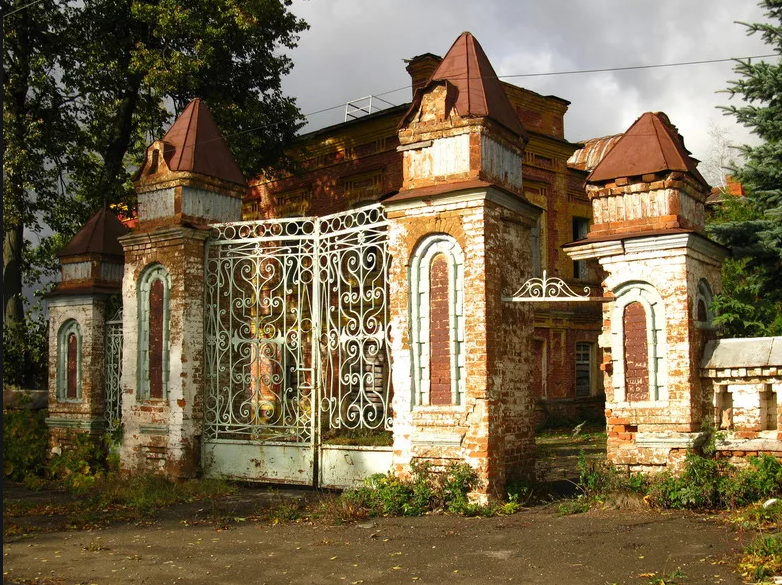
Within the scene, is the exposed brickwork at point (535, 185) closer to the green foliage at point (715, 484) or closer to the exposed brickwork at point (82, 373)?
the exposed brickwork at point (82, 373)

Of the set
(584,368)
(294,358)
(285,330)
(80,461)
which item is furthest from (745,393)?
(584,368)

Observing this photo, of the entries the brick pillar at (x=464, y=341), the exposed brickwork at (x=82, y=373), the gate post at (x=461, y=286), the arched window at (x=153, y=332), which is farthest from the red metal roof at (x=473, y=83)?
the exposed brickwork at (x=82, y=373)

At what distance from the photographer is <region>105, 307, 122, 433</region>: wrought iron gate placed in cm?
1200

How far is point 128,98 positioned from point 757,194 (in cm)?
1290

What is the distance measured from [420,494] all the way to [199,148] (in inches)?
223

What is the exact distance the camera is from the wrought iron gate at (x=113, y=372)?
12.0 m

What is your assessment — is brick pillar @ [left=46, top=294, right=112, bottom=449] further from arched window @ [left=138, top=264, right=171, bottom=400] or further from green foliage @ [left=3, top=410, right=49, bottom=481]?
arched window @ [left=138, top=264, right=171, bottom=400]

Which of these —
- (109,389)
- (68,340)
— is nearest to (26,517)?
(109,389)

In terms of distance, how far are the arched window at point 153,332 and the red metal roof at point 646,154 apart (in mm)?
5731

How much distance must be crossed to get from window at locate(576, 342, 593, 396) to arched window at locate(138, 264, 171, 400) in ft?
48.3

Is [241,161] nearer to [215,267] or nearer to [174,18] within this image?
[174,18]

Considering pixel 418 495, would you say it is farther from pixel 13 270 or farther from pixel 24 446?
pixel 13 270

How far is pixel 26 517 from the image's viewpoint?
30.2 feet

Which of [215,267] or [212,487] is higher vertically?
[215,267]
